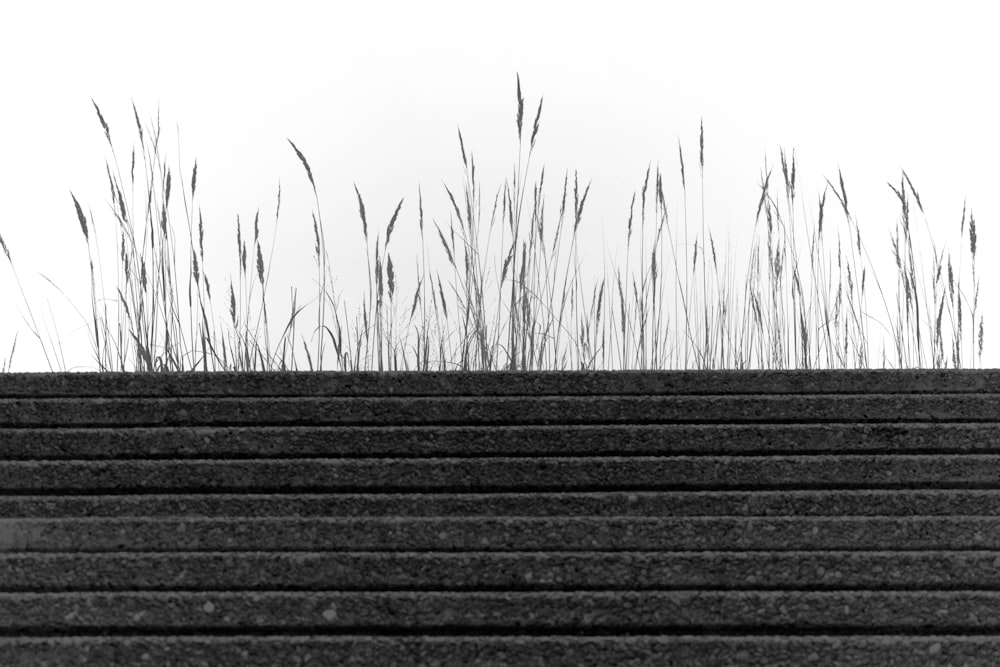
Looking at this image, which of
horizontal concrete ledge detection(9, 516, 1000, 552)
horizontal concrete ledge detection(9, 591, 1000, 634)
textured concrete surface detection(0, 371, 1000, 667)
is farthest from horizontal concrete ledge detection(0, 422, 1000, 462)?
horizontal concrete ledge detection(9, 591, 1000, 634)

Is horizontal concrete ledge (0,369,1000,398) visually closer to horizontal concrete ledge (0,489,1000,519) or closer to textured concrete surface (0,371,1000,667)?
textured concrete surface (0,371,1000,667)

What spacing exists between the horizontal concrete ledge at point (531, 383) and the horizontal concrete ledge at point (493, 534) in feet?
0.82

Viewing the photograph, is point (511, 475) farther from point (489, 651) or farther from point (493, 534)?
point (489, 651)

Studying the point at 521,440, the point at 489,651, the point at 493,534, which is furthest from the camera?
the point at 521,440

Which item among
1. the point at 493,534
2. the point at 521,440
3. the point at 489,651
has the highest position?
the point at 521,440

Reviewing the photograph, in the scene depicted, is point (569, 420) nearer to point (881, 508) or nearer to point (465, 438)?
point (465, 438)

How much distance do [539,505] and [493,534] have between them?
75 millimetres

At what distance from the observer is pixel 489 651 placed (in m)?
1.13

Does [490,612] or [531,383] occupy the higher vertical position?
[531,383]

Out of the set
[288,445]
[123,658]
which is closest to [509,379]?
[288,445]

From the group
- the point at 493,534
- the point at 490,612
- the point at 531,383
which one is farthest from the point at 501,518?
the point at 531,383

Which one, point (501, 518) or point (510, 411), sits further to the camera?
point (510, 411)

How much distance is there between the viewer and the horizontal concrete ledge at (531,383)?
148 cm

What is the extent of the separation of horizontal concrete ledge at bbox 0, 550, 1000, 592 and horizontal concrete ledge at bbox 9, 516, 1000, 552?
1.2 inches
